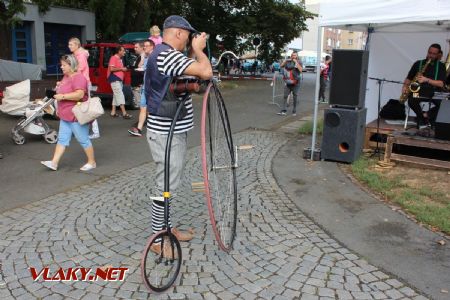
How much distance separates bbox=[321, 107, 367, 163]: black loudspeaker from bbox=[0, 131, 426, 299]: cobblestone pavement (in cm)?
187

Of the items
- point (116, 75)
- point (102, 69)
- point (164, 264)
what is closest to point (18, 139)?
point (116, 75)

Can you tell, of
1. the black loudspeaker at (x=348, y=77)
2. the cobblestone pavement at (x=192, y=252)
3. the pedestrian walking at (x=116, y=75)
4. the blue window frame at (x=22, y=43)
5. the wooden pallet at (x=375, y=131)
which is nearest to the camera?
the cobblestone pavement at (x=192, y=252)

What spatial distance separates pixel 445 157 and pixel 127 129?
6.35 metres

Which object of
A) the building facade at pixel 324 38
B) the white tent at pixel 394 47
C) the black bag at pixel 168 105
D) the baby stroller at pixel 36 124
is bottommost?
the baby stroller at pixel 36 124

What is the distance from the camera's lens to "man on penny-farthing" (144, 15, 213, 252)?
10.5 ft

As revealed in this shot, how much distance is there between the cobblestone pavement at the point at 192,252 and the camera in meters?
3.33

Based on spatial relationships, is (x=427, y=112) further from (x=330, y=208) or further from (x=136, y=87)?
(x=136, y=87)

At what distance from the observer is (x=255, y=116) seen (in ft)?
40.7

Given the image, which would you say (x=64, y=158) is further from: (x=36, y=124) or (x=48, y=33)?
(x=48, y=33)

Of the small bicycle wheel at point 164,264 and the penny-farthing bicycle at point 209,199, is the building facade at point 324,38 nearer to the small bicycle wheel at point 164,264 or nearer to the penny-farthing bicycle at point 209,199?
the penny-farthing bicycle at point 209,199

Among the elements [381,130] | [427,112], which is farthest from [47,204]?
[427,112]

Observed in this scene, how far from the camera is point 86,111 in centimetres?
607

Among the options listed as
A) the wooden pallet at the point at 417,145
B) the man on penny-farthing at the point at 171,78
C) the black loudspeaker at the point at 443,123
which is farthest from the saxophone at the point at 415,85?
the man on penny-farthing at the point at 171,78

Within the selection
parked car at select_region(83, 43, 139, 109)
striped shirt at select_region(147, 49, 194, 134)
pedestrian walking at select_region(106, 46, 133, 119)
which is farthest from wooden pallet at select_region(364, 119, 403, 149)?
parked car at select_region(83, 43, 139, 109)
